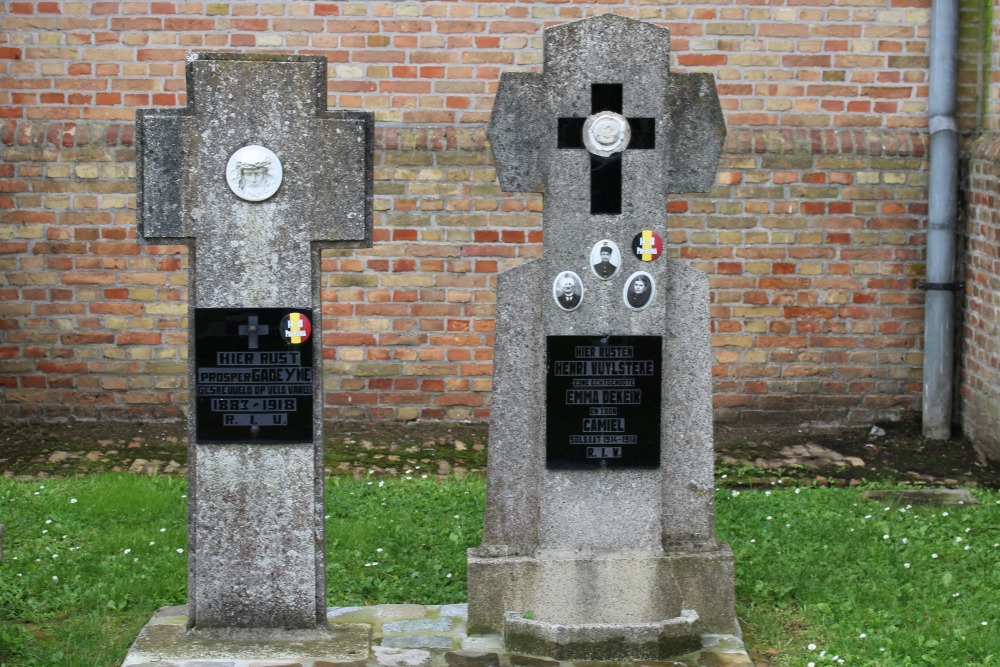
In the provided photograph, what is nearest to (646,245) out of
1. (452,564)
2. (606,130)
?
(606,130)

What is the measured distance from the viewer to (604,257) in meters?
5.07

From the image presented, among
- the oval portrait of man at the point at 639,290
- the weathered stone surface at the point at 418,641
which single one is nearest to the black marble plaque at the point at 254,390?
the weathered stone surface at the point at 418,641

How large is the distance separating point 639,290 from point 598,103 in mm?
677

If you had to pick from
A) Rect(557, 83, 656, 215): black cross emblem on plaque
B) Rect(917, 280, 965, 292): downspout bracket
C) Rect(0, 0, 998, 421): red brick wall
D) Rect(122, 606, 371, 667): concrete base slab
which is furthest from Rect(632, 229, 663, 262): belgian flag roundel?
Rect(917, 280, 965, 292): downspout bracket

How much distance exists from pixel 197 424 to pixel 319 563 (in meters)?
0.66

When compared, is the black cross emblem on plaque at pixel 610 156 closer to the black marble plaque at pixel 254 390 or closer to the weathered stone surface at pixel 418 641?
the black marble plaque at pixel 254 390

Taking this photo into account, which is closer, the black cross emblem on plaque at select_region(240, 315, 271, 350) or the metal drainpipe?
the black cross emblem on plaque at select_region(240, 315, 271, 350)

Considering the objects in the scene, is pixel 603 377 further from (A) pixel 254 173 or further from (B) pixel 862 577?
(B) pixel 862 577

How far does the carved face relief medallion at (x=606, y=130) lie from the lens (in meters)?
5.02

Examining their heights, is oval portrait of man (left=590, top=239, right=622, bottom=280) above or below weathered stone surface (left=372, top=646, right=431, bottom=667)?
above

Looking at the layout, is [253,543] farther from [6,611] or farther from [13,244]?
[13,244]

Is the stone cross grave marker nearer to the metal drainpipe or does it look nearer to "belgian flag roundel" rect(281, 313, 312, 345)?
"belgian flag roundel" rect(281, 313, 312, 345)

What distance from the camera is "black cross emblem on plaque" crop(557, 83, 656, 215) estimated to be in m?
5.04

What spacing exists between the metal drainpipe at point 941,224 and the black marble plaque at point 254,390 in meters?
4.83
